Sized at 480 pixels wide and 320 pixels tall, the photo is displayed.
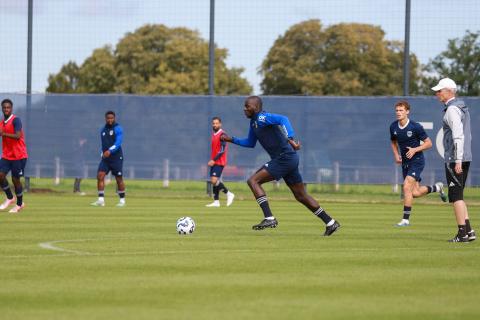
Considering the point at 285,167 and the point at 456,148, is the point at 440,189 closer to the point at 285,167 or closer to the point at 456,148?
the point at 285,167

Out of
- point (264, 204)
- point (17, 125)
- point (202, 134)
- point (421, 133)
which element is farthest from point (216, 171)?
point (264, 204)

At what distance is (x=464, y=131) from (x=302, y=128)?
16.5 metres

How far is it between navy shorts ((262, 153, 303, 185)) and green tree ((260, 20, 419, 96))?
6236cm

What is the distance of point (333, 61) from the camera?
8125 cm

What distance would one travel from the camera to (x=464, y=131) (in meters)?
14.5

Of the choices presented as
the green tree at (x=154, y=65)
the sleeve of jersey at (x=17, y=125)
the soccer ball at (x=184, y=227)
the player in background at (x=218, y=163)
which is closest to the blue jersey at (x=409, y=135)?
the soccer ball at (x=184, y=227)

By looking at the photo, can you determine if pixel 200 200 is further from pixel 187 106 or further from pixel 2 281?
pixel 2 281

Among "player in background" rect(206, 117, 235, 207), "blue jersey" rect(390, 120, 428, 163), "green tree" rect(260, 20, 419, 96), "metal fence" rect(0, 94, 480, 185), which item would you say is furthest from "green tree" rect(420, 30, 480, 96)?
"green tree" rect(260, 20, 419, 96)

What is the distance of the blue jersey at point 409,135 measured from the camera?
18766 mm

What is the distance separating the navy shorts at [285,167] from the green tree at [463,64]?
21.4 m

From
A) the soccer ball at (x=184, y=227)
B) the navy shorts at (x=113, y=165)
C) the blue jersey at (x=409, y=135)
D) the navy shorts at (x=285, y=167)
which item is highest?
the blue jersey at (x=409, y=135)

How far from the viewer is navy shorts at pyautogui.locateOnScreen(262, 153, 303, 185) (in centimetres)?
1574

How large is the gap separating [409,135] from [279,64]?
202ft

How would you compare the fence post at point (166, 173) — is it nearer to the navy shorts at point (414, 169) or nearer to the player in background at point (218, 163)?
the player in background at point (218, 163)
